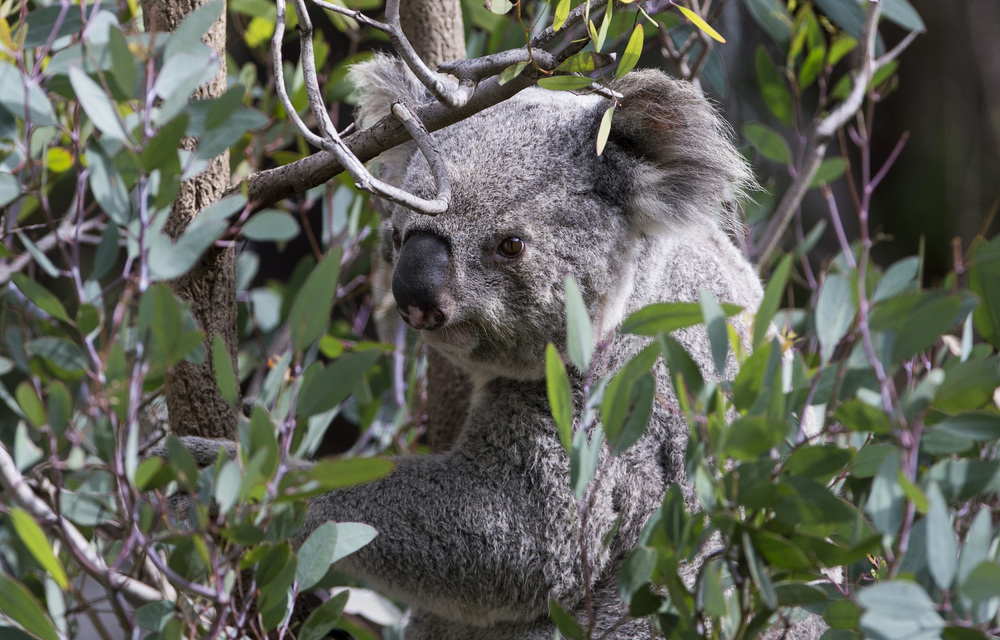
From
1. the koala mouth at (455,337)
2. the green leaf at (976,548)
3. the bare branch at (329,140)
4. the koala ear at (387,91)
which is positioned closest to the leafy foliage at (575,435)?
the green leaf at (976,548)

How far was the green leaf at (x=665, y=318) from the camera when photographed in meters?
1.19

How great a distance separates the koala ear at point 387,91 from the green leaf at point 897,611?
1360 millimetres

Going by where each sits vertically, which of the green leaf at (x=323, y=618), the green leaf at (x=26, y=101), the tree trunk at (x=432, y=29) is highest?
the green leaf at (x=26, y=101)

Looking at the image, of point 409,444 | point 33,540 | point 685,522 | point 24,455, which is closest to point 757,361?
point 685,522

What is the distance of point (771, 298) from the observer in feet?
3.59

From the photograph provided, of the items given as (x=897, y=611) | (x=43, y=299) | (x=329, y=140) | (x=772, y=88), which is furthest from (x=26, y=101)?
(x=772, y=88)

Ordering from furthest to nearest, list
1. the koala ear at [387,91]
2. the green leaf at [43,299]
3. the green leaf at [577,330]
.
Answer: the koala ear at [387,91] → the green leaf at [43,299] → the green leaf at [577,330]

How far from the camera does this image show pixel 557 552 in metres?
1.86

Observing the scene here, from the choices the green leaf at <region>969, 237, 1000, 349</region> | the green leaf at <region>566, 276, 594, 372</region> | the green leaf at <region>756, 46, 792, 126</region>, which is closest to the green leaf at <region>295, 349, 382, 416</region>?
the green leaf at <region>566, 276, 594, 372</region>

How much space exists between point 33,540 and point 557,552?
1.06m

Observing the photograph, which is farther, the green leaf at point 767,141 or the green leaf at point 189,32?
the green leaf at point 767,141

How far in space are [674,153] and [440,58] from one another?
86cm

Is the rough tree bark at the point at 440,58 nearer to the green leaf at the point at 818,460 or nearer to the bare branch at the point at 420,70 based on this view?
the bare branch at the point at 420,70

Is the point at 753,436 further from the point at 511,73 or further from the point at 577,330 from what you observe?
the point at 511,73
